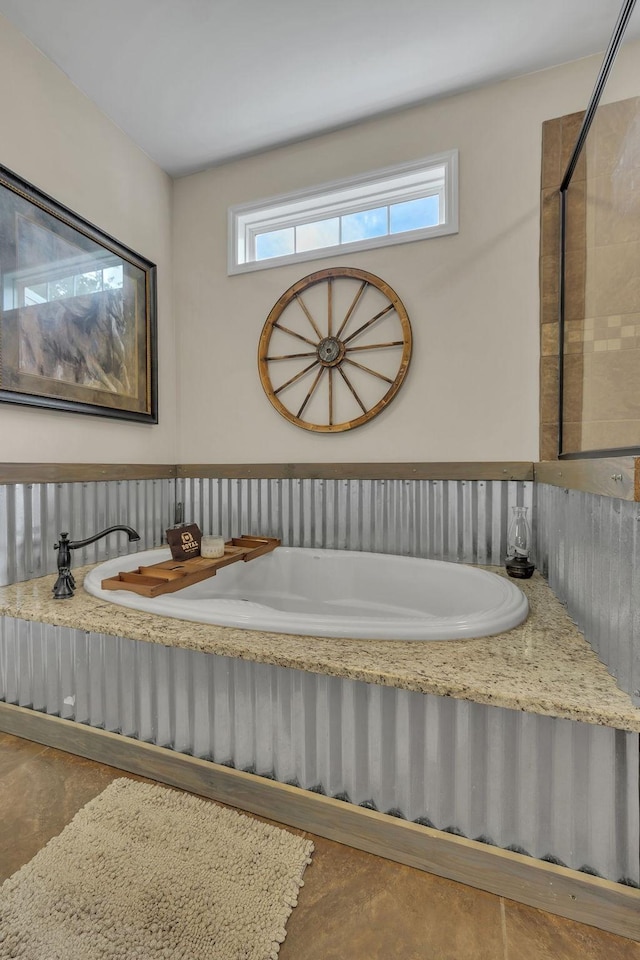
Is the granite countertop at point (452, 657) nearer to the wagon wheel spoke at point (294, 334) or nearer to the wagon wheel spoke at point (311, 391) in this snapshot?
the wagon wheel spoke at point (311, 391)

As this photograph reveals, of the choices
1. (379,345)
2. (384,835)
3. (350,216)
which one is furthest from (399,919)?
(350,216)

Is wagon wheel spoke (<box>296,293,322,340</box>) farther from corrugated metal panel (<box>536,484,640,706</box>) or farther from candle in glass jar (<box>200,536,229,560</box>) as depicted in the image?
corrugated metal panel (<box>536,484,640,706</box>)

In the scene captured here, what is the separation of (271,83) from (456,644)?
2468 mm

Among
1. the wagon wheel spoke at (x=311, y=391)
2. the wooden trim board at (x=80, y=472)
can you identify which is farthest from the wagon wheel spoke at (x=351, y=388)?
the wooden trim board at (x=80, y=472)

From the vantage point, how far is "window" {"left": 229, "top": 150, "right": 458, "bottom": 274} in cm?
219

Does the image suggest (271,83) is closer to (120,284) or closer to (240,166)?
(240,166)

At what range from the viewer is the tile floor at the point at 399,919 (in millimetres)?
893

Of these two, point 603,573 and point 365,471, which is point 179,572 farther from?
point 603,573

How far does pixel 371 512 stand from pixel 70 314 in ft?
5.62

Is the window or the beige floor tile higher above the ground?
the window

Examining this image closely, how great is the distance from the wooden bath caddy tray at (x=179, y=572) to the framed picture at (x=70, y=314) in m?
0.87

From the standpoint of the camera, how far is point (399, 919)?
0.96 metres

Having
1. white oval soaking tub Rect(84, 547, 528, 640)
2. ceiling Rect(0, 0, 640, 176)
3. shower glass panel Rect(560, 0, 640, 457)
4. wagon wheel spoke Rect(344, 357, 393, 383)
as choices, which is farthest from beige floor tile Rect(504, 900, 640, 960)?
ceiling Rect(0, 0, 640, 176)

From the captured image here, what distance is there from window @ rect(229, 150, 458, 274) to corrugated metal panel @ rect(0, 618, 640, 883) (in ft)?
6.86
